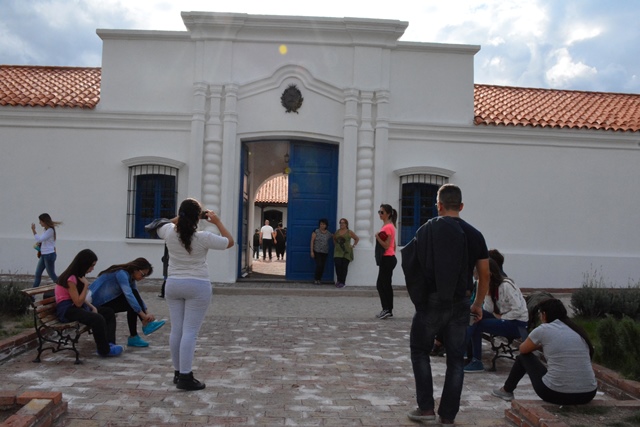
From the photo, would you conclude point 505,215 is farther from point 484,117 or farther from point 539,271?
point 484,117

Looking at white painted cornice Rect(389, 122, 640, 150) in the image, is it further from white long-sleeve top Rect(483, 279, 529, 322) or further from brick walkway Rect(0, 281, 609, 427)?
white long-sleeve top Rect(483, 279, 529, 322)

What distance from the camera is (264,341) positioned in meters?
7.77

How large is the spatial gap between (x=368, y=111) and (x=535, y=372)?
9.97m

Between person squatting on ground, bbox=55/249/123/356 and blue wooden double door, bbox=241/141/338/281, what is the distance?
8.01 metres

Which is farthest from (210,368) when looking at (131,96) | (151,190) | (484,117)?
(484,117)

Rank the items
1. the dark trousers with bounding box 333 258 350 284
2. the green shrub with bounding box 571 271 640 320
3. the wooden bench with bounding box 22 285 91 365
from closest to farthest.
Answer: the wooden bench with bounding box 22 285 91 365, the green shrub with bounding box 571 271 640 320, the dark trousers with bounding box 333 258 350 284

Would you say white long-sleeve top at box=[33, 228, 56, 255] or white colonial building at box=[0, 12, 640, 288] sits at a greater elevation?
white colonial building at box=[0, 12, 640, 288]

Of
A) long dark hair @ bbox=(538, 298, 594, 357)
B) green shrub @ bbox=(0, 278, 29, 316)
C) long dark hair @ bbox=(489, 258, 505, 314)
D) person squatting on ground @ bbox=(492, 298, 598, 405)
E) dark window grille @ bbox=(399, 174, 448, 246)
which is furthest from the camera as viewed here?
dark window grille @ bbox=(399, 174, 448, 246)

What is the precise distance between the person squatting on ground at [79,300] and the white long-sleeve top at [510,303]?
418 cm

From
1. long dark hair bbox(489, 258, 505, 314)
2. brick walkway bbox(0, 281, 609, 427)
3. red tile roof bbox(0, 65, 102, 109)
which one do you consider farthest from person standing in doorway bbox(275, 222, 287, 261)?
long dark hair bbox(489, 258, 505, 314)

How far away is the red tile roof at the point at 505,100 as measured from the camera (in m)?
14.6

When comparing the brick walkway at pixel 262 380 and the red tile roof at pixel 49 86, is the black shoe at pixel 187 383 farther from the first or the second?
the red tile roof at pixel 49 86

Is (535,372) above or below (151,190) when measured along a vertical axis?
below

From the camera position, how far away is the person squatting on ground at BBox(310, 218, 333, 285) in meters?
13.8
